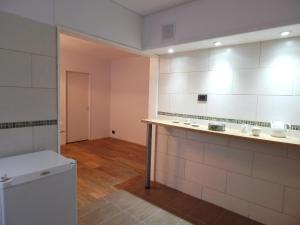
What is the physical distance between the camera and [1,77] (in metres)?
1.52

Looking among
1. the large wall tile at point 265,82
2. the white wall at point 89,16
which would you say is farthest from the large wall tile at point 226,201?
the white wall at point 89,16

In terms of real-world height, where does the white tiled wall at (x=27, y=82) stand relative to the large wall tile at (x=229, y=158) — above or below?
above

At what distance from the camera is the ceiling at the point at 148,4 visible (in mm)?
2230

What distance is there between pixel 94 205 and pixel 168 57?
2205 millimetres

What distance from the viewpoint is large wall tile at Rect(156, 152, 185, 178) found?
2.73m

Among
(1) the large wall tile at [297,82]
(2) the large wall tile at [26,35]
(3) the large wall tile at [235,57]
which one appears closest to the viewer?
(2) the large wall tile at [26,35]

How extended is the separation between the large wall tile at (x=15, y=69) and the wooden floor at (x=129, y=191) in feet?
4.93

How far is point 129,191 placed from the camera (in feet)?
8.73

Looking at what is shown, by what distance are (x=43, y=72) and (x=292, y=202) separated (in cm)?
269

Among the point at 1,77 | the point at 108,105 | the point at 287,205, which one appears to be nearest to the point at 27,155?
the point at 1,77

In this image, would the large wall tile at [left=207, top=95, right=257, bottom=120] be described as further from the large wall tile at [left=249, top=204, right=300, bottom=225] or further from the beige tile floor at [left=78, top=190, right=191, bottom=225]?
the beige tile floor at [left=78, top=190, right=191, bottom=225]

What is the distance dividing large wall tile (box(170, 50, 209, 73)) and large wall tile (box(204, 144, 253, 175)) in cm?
104

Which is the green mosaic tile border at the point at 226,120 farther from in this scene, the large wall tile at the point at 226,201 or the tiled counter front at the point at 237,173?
the large wall tile at the point at 226,201

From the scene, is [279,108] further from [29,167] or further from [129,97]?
[129,97]
